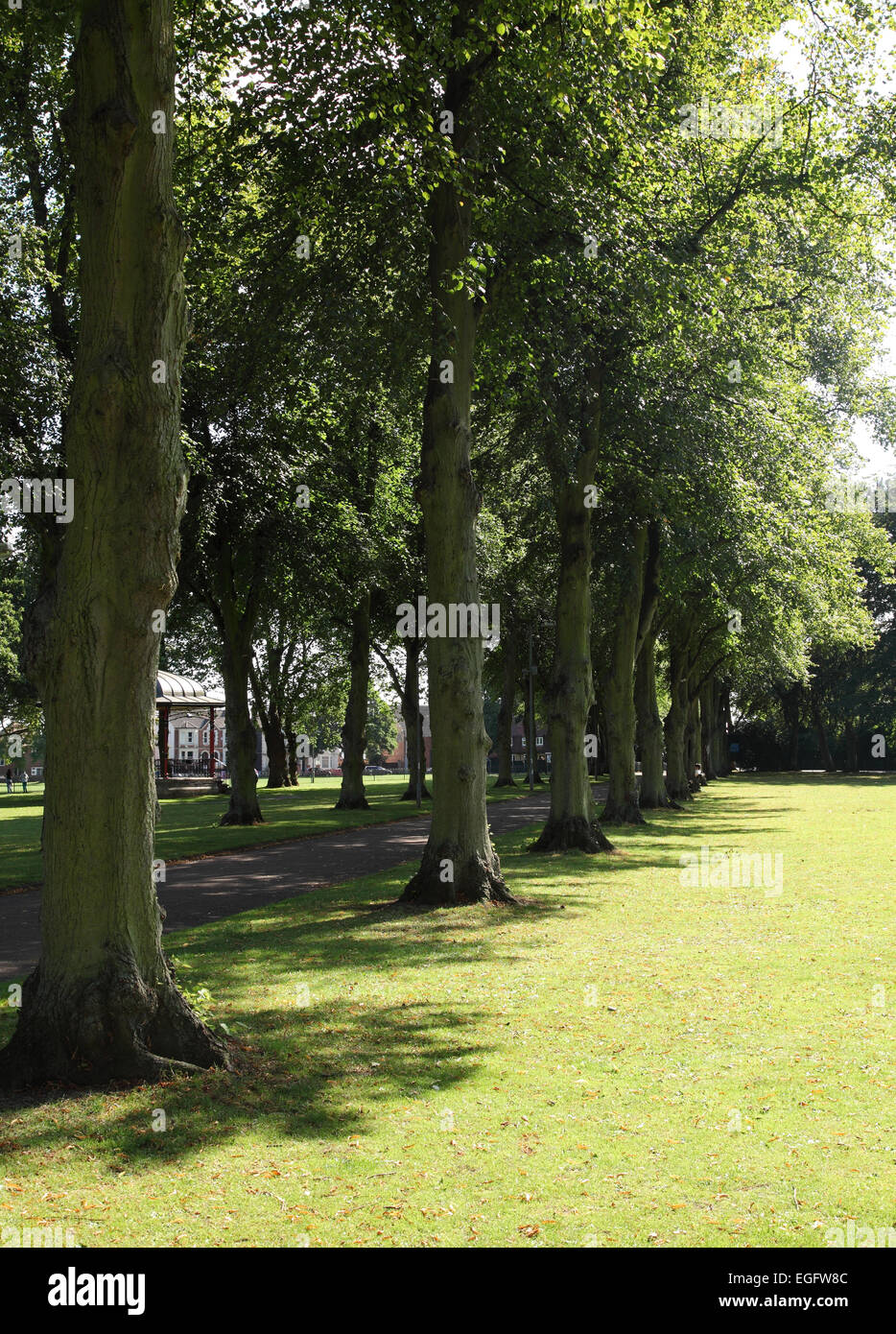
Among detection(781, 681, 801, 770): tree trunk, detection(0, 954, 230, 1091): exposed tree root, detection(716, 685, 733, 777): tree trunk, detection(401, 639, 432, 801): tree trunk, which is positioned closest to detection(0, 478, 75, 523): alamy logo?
detection(0, 954, 230, 1091): exposed tree root

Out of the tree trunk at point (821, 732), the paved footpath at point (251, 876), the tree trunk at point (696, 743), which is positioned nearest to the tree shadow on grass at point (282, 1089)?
the paved footpath at point (251, 876)

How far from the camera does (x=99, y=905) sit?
692 centimetres

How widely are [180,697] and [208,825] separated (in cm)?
2249

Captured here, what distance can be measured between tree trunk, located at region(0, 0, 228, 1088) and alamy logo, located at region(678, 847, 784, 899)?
1062 cm

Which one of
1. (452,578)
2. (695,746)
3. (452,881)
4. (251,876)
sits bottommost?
(251,876)

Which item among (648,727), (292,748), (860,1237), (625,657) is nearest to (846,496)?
(648,727)

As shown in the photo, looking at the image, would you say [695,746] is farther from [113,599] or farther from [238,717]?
[113,599]

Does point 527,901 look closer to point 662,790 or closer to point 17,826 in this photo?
point 17,826

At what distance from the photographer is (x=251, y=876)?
18.5 meters

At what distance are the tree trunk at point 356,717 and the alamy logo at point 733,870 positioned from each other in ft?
55.5

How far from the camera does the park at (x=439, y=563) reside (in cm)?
594

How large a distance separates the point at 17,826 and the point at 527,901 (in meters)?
20.9

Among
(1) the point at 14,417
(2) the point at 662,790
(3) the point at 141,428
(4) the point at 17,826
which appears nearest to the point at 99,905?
(3) the point at 141,428
